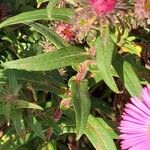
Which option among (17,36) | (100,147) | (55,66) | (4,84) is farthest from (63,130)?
(17,36)

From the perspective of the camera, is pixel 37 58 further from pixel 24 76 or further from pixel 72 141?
pixel 72 141

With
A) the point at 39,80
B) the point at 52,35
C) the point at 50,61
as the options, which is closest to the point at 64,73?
the point at 39,80

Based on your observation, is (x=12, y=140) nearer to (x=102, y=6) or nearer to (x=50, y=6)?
(x=50, y=6)

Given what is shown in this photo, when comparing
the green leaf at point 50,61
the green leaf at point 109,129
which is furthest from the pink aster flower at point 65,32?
the green leaf at point 109,129

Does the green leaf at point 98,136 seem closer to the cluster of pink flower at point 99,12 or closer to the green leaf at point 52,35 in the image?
the green leaf at point 52,35

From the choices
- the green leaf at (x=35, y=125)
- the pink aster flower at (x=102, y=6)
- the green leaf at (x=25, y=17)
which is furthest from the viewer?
the green leaf at (x=35, y=125)

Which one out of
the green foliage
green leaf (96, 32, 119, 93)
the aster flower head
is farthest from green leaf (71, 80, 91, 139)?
the aster flower head
